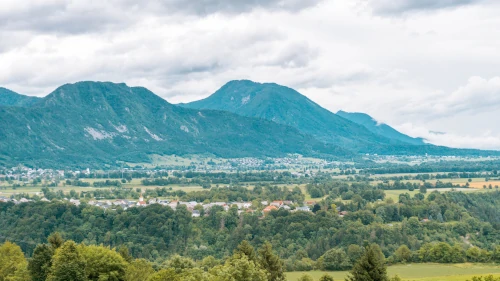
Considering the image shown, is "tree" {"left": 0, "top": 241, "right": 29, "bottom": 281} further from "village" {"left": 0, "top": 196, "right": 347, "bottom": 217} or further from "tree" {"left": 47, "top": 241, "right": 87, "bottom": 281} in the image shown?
"village" {"left": 0, "top": 196, "right": 347, "bottom": 217}

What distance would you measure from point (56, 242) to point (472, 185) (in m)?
116

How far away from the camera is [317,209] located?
109875 mm

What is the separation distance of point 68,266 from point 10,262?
40.7ft

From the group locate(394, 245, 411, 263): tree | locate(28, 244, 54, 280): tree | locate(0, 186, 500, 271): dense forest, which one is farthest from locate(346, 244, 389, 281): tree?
locate(394, 245, 411, 263): tree

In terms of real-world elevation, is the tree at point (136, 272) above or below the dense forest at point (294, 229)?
above

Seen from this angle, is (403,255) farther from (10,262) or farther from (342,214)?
(10,262)

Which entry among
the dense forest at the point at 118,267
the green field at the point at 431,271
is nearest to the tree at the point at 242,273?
the dense forest at the point at 118,267

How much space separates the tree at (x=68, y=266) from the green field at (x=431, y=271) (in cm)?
2587

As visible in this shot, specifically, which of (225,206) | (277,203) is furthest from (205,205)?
(277,203)

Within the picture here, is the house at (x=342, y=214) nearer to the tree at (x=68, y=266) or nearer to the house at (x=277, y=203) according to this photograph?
the house at (x=277, y=203)

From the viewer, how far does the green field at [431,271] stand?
6241cm

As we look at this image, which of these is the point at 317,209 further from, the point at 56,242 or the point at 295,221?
the point at 56,242

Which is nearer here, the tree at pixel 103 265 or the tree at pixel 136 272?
the tree at pixel 103 265

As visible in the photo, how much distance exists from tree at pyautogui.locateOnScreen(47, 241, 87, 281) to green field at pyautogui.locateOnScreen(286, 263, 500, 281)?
2587cm
